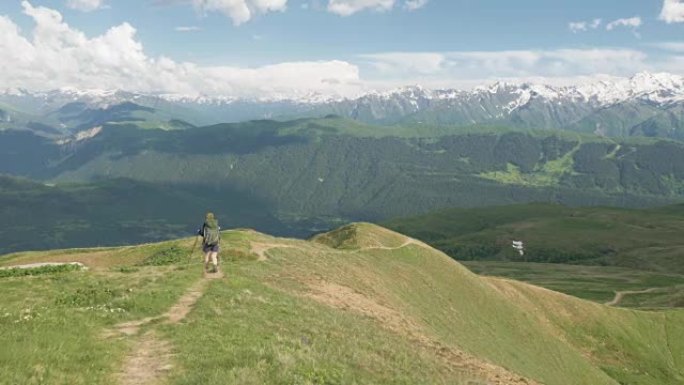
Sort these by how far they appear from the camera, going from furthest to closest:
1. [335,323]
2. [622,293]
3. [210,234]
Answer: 1. [622,293]
2. [210,234]
3. [335,323]

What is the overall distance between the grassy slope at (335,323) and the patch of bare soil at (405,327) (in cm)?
25

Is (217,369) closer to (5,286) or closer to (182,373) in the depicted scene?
(182,373)

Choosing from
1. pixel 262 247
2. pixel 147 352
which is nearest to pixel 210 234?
pixel 147 352

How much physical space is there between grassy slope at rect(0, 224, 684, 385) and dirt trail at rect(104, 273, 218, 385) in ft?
1.76

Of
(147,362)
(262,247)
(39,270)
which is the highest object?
(147,362)

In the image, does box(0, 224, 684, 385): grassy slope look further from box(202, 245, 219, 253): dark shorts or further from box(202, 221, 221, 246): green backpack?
box(202, 221, 221, 246): green backpack

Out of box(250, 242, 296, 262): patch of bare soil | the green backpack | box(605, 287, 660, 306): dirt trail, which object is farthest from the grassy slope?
box(605, 287, 660, 306): dirt trail

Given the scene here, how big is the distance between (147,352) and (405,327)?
24.6m

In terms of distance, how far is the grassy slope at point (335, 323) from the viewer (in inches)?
882

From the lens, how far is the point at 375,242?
278 feet

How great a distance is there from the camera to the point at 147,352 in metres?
24.0

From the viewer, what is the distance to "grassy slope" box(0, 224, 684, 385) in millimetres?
22391

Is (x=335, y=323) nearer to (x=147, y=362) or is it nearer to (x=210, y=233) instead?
(x=210, y=233)

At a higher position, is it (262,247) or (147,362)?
(147,362)
